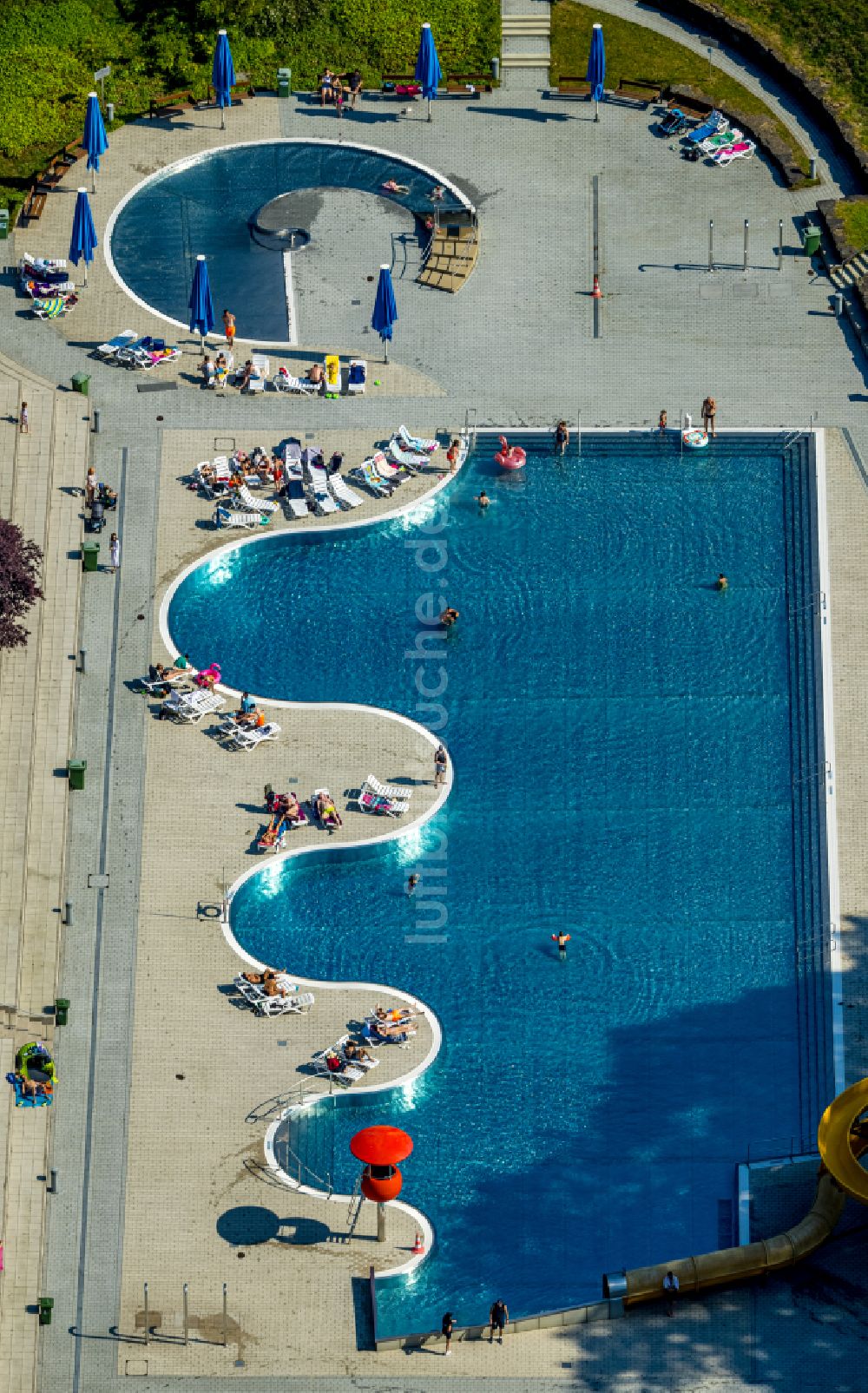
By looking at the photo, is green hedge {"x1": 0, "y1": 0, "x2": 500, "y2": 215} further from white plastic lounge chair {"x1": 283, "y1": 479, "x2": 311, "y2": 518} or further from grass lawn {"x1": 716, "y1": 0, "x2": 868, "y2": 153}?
white plastic lounge chair {"x1": 283, "y1": 479, "x2": 311, "y2": 518}

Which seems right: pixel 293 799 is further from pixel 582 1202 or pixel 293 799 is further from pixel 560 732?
pixel 582 1202

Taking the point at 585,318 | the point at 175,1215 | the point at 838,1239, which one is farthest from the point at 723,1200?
the point at 585,318

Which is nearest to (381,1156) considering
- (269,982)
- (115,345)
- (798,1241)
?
(269,982)

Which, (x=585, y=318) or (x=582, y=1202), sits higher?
(x=585, y=318)

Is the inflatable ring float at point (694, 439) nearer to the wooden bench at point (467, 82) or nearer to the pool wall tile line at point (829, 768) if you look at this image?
the pool wall tile line at point (829, 768)

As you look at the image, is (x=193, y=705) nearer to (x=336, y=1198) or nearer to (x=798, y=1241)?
(x=336, y=1198)

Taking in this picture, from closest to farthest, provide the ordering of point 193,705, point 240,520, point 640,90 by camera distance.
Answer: point 193,705
point 240,520
point 640,90

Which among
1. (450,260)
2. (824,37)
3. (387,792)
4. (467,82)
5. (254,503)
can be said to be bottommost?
(387,792)
